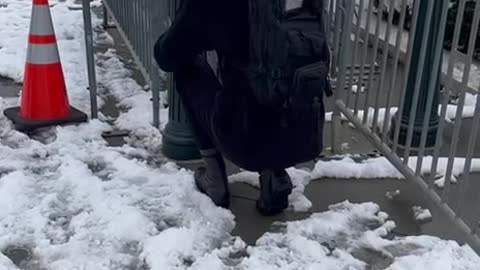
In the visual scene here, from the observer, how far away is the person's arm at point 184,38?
9.91 feet

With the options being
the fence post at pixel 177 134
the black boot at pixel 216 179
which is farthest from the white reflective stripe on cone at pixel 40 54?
the black boot at pixel 216 179

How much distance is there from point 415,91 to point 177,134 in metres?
1.33

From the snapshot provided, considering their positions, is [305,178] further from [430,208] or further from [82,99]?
[82,99]

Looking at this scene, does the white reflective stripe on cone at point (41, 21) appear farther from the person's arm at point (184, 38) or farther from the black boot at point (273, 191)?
the black boot at point (273, 191)

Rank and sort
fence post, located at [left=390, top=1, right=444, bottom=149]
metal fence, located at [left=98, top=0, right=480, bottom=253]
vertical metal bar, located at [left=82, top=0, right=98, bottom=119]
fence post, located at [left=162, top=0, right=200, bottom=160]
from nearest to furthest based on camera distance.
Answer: metal fence, located at [left=98, top=0, right=480, bottom=253]
fence post, located at [left=390, top=1, right=444, bottom=149]
fence post, located at [left=162, top=0, right=200, bottom=160]
vertical metal bar, located at [left=82, top=0, right=98, bottom=119]

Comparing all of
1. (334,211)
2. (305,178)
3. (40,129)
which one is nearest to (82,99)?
(40,129)

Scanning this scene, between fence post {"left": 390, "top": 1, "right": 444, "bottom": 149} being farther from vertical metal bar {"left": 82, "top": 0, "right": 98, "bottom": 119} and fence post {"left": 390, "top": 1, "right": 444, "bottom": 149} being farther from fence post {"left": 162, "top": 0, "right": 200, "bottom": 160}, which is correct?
vertical metal bar {"left": 82, "top": 0, "right": 98, "bottom": 119}

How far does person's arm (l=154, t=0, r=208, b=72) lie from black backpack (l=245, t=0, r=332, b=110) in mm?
239

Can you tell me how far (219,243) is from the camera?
130 inches

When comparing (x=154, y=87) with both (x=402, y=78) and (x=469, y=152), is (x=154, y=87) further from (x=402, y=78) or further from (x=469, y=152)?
(x=469, y=152)

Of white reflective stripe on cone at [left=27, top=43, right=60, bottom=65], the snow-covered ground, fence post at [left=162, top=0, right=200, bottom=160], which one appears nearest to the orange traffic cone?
white reflective stripe on cone at [left=27, top=43, right=60, bottom=65]

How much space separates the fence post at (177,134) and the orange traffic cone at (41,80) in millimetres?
758

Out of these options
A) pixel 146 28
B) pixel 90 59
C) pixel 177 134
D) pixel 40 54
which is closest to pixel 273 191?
pixel 177 134

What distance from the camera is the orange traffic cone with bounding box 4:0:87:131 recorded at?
4371mm
